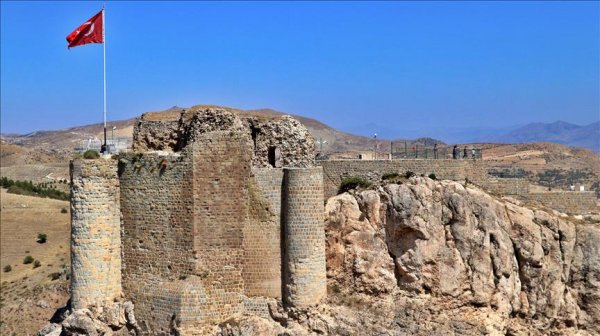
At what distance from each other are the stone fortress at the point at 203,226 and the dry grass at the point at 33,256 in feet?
34.8

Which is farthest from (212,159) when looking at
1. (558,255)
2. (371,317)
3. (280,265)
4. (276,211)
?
(558,255)

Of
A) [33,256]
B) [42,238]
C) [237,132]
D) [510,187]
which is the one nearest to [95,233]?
[237,132]

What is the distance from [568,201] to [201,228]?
12.9 m

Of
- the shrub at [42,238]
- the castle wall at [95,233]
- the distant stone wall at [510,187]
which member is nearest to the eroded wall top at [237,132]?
the castle wall at [95,233]

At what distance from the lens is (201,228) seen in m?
18.9

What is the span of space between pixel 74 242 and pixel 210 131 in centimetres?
539

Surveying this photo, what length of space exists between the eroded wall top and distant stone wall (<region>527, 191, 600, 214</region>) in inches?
333

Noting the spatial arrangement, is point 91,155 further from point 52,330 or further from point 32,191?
point 32,191

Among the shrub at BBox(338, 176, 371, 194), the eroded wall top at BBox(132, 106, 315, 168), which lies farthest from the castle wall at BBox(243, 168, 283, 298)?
the shrub at BBox(338, 176, 371, 194)

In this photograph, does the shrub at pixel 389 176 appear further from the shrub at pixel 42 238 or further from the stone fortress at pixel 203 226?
the shrub at pixel 42 238

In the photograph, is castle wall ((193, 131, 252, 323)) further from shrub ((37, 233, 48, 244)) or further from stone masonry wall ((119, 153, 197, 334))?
shrub ((37, 233, 48, 244))

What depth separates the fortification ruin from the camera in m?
18.9

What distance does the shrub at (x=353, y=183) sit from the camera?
21641 millimetres

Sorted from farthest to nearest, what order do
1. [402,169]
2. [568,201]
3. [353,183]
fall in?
[568,201] < [402,169] < [353,183]
